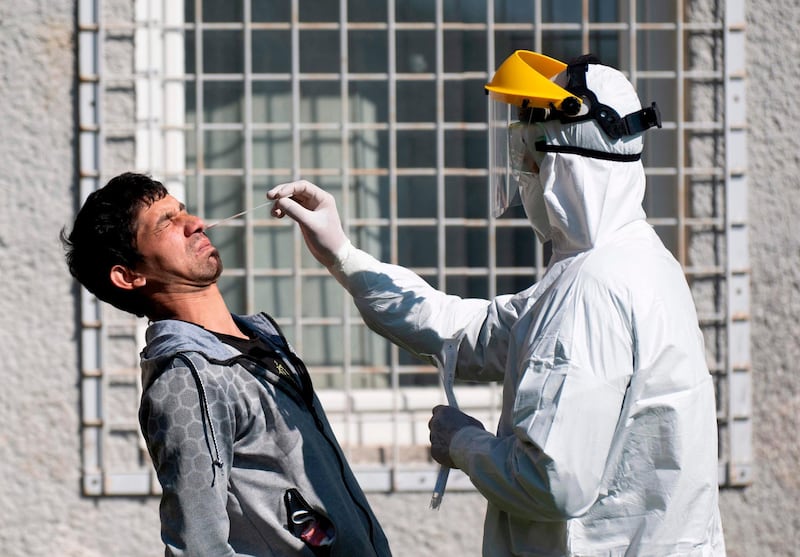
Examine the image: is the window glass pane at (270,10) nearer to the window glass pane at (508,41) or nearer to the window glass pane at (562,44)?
the window glass pane at (508,41)

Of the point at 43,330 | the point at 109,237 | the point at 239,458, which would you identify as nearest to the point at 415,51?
the point at 43,330

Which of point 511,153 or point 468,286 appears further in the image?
point 468,286

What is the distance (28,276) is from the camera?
412 centimetres

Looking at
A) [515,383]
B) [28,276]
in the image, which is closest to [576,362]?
[515,383]

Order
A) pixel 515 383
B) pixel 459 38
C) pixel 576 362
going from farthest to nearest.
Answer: pixel 459 38 < pixel 515 383 < pixel 576 362

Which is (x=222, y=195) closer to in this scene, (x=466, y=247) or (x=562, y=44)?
(x=466, y=247)

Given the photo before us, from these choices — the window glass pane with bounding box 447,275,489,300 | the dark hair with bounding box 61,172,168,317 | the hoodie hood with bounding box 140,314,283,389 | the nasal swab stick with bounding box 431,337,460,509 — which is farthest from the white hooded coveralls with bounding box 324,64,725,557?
the window glass pane with bounding box 447,275,489,300

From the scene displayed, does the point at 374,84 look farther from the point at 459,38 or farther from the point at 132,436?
the point at 132,436

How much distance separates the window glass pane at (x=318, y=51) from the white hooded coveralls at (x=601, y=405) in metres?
2.29

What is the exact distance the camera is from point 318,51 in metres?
4.38

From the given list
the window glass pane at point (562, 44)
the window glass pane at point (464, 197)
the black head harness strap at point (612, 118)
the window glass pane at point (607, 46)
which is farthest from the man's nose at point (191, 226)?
the window glass pane at point (607, 46)

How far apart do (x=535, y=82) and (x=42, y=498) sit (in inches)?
109

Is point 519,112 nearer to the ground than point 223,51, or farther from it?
nearer to the ground

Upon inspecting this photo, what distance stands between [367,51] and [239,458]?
8.05 ft
